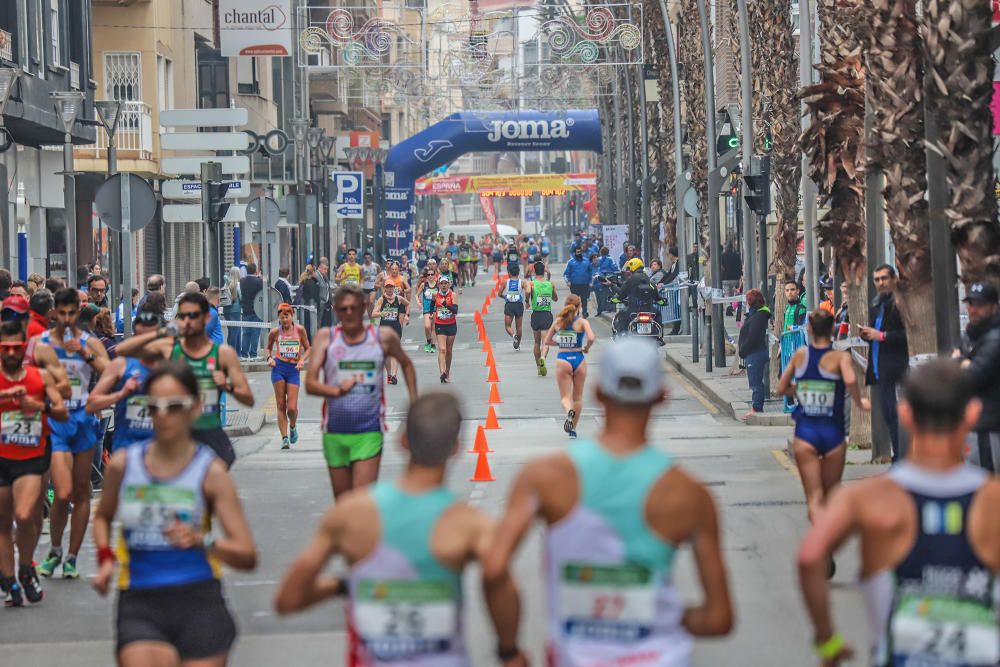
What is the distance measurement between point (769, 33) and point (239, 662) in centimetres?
1959

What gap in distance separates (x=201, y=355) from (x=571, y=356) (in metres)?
10.9

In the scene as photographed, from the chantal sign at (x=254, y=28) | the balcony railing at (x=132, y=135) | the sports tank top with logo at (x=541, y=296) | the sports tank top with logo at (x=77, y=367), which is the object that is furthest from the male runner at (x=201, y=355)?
the chantal sign at (x=254, y=28)

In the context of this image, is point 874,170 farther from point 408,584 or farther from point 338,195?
point 338,195

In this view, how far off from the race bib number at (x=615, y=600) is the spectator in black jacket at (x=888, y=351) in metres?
10.8

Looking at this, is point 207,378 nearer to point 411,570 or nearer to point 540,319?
point 411,570

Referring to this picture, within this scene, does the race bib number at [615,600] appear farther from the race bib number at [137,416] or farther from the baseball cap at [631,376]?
the race bib number at [137,416]

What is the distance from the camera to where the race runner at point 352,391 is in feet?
38.1

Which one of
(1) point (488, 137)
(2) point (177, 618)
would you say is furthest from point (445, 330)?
(1) point (488, 137)

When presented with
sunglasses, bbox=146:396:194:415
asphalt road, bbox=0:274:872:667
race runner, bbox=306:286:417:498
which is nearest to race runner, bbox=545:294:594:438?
asphalt road, bbox=0:274:872:667

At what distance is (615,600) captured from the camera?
5309 millimetres

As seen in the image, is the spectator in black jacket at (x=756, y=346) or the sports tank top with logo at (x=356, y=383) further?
the spectator in black jacket at (x=756, y=346)

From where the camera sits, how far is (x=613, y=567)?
17.4ft

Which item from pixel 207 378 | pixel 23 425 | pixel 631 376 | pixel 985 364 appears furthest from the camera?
pixel 23 425

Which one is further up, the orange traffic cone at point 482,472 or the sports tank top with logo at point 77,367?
the sports tank top with logo at point 77,367
